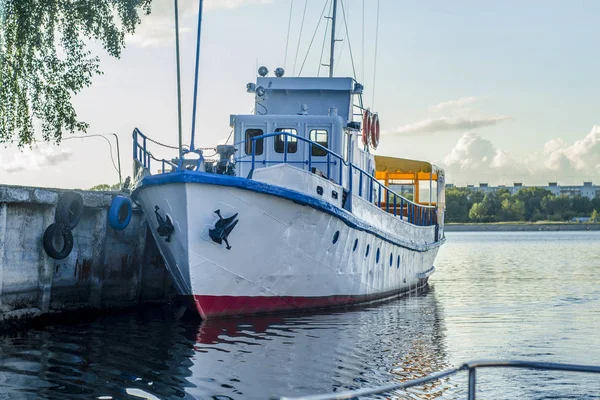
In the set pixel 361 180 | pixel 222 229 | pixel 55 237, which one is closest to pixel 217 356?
pixel 222 229

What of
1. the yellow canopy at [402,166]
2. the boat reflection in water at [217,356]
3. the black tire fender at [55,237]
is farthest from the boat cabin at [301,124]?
the yellow canopy at [402,166]

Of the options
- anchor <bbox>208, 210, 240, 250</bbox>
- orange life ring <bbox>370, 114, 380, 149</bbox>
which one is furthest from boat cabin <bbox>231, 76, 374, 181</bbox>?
anchor <bbox>208, 210, 240, 250</bbox>

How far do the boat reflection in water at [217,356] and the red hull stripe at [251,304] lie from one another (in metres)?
0.17

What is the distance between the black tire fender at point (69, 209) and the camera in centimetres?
1502

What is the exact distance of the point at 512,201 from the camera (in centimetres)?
18062

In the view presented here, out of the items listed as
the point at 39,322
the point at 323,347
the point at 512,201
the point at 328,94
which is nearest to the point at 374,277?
the point at 328,94

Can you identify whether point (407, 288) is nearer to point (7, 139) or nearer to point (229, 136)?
point (229, 136)

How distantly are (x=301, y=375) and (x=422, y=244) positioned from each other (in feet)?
44.2

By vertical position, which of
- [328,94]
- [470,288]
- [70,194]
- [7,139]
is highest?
[328,94]

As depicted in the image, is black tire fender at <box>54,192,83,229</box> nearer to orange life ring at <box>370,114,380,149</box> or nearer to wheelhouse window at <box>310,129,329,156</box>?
wheelhouse window at <box>310,129,329,156</box>

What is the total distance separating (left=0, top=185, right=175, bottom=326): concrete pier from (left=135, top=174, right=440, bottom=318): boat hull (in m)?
1.39

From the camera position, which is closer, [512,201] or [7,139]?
[7,139]

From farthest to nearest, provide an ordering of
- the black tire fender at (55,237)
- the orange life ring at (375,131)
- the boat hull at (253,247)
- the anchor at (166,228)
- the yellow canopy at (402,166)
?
the yellow canopy at (402,166) → the orange life ring at (375,131) → the black tire fender at (55,237) → the anchor at (166,228) → the boat hull at (253,247)

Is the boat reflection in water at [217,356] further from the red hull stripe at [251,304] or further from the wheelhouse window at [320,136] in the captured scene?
the wheelhouse window at [320,136]
